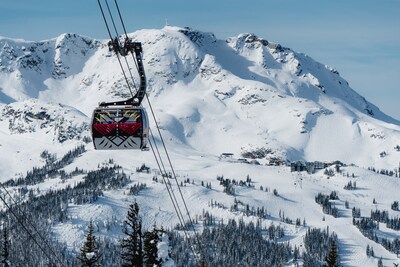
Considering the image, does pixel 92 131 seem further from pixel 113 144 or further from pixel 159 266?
pixel 159 266

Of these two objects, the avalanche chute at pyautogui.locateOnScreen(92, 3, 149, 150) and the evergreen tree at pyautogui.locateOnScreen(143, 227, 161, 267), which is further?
the evergreen tree at pyautogui.locateOnScreen(143, 227, 161, 267)

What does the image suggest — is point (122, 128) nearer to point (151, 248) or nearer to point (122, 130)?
point (122, 130)

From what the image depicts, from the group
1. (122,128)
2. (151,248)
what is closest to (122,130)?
(122,128)

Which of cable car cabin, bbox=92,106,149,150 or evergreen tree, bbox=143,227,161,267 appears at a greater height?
cable car cabin, bbox=92,106,149,150

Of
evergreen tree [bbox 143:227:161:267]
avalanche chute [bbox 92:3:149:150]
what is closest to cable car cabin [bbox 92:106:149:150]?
avalanche chute [bbox 92:3:149:150]

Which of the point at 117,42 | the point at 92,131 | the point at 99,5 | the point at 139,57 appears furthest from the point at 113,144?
the point at 99,5

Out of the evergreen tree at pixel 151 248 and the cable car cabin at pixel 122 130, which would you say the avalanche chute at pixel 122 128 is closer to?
the cable car cabin at pixel 122 130

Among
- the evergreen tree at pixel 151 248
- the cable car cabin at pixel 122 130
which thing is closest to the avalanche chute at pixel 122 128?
the cable car cabin at pixel 122 130

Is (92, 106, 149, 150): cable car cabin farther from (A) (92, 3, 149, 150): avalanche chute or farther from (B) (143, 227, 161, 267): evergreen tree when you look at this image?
(B) (143, 227, 161, 267): evergreen tree

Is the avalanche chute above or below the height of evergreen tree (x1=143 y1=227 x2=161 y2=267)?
above
